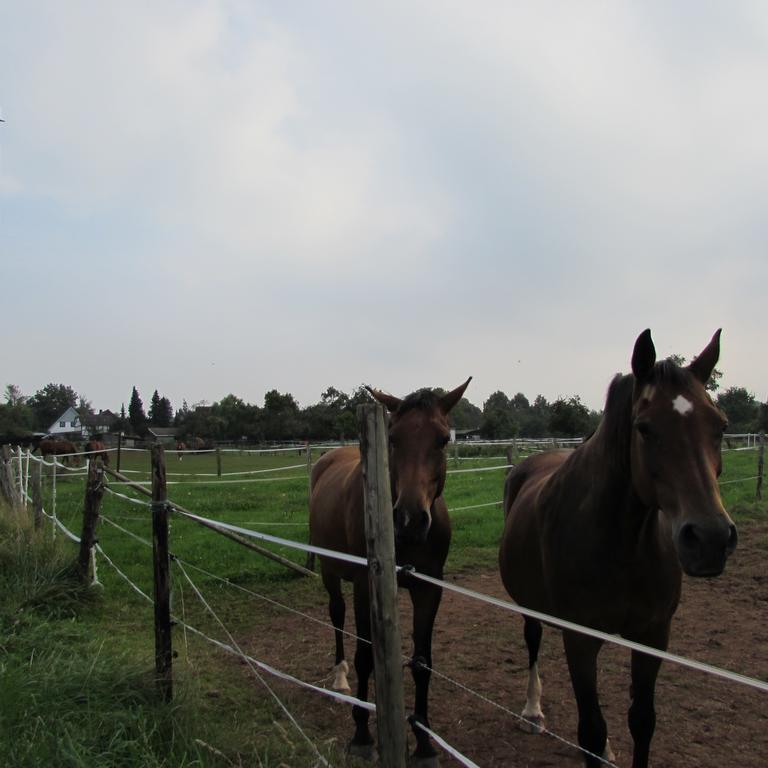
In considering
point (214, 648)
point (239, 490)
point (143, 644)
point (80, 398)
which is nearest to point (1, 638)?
point (143, 644)

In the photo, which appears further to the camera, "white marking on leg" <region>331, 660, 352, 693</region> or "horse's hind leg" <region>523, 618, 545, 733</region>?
"white marking on leg" <region>331, 660, 352, 693</region>

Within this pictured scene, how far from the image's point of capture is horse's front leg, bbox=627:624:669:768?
109 inches

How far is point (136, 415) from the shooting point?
9844 centimetres

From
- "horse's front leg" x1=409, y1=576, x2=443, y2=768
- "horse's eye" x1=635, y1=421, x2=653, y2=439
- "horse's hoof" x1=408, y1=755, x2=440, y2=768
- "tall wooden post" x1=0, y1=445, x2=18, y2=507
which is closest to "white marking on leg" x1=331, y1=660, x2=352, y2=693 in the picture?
"horse's front leg" x1=409, y1=576, x2=443, y2=768

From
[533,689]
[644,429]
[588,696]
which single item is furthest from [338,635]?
[644,429]

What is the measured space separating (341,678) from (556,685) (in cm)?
152

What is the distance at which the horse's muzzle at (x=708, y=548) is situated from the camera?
1.91m

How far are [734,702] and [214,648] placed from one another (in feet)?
12.4

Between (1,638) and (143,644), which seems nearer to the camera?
(1,638)

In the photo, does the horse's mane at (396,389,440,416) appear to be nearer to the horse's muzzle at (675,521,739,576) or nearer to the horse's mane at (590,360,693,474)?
the horse's mane at (590,360,693,474)

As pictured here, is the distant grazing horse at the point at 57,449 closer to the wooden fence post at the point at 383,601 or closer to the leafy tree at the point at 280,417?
the wooden fence post at the point at 383,601

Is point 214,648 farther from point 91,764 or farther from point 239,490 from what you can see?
point 239,490

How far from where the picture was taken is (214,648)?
507 cm

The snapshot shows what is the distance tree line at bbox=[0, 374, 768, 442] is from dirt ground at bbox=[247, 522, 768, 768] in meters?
14.6
